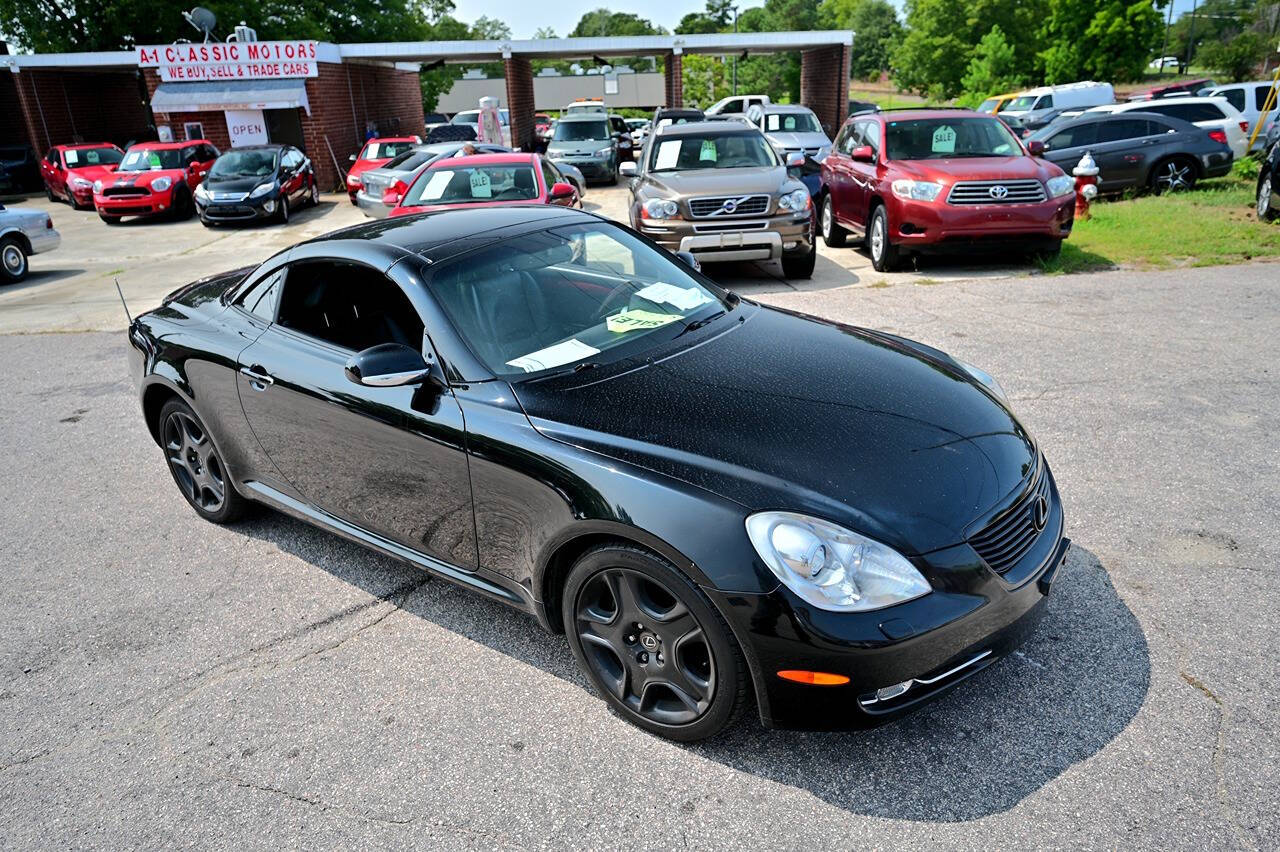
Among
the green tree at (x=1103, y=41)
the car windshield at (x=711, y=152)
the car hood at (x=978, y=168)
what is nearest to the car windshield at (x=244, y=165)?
the car windshield at (x=711, y=152)

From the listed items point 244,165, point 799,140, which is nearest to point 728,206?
point 799,140

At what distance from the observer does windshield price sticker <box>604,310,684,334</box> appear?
3.73 m

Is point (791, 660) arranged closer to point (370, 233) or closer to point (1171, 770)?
point (1171, 770)

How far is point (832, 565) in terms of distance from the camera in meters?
2.58

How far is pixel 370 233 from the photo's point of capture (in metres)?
4.12

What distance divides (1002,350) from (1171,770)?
4841 mm

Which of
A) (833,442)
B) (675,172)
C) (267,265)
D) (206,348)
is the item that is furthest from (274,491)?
(675,172)

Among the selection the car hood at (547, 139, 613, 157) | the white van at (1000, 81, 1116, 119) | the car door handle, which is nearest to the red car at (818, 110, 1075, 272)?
the car door handle

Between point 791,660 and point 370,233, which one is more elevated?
point 370,233

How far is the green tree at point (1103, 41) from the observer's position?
1916 inches

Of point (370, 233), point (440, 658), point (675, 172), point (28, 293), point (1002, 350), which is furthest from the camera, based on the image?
point (28, 293)

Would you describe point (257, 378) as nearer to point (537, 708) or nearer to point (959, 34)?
point (537, 708)

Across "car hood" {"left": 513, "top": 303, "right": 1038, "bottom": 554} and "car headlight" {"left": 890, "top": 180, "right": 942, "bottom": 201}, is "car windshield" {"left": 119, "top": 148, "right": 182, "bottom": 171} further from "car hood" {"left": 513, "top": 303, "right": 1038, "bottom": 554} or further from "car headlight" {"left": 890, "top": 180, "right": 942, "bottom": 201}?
"car hood" {"left": 513, "top": 303, "right": 1038, "bottom": 554}

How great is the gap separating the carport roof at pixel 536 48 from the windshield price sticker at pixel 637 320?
25374 mm
